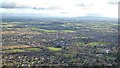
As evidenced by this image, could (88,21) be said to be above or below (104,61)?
above

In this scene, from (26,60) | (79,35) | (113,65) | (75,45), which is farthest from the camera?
(79,35)

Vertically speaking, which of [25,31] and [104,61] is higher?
[25,31]

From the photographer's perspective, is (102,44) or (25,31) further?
(25,31)

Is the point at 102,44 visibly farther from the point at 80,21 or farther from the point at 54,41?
the point at 80,21

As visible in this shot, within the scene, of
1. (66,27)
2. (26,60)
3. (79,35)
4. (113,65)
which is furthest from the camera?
(66,27)

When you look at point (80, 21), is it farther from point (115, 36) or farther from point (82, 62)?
point (82, 62)

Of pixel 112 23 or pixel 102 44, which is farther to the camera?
pixel 112 23

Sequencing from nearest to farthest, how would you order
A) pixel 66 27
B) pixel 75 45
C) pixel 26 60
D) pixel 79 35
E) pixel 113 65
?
1. pixel 113 65
2. pixel 26 60
3. pixel 75 45
4. pixel 79 35
5. pixel 66 27

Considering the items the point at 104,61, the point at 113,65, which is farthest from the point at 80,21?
the point at 113,65

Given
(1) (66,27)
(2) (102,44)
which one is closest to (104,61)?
(2) (102,44)
